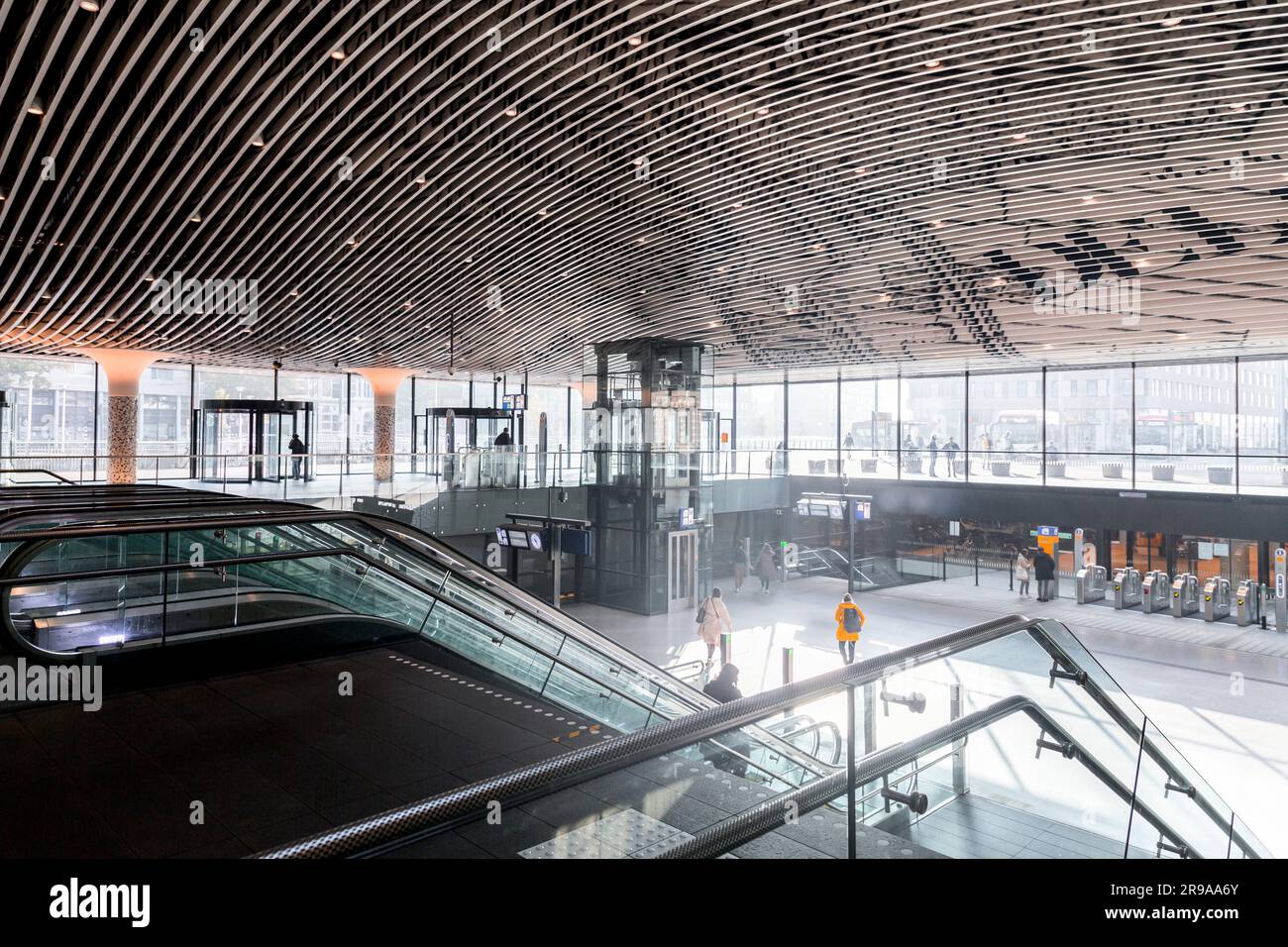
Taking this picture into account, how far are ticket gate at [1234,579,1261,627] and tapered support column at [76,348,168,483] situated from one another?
84.2 feet

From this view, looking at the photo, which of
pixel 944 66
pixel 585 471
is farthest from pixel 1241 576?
pixel 944 66

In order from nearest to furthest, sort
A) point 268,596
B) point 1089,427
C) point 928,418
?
point 268,596 → point 1089,427 → point 928,418

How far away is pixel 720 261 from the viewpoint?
12.1 meters

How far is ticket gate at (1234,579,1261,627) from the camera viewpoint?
1803cm

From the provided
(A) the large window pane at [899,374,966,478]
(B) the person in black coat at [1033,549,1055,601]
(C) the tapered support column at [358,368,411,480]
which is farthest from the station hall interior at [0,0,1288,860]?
(C) the tapered support column at [358,368,411,480]

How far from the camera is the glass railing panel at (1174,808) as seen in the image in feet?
13.4


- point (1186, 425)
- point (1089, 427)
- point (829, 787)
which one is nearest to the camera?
point (829, 787)

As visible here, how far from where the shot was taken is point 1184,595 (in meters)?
19.0

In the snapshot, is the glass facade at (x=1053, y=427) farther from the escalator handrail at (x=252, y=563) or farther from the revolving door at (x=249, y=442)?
the escalator handrail at (x=252, y=563)

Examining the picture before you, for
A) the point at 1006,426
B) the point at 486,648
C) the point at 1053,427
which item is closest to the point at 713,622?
the point at 486,648

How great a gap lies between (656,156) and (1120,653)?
12643mm

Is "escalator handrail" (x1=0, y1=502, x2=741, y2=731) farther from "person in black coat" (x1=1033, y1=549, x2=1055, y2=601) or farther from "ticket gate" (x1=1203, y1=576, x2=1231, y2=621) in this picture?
"ticket gate" (x1=1203, y1=576, x2=1231, y2=621)

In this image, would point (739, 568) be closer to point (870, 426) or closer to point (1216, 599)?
point (870, 426)

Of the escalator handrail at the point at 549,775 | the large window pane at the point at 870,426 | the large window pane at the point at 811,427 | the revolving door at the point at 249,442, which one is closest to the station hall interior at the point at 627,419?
the escalator handrail at the point at 549,775
